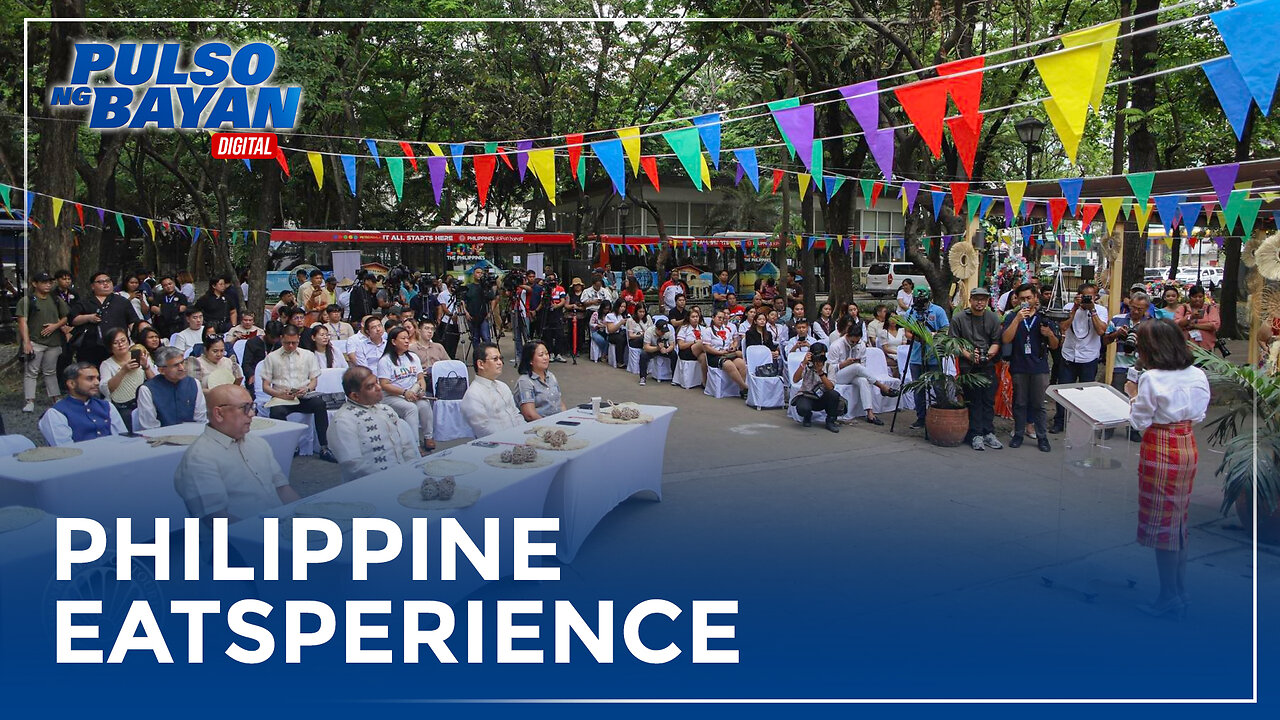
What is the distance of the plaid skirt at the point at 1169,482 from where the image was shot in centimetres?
468

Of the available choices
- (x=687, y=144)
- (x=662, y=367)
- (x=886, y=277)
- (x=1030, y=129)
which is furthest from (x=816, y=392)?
(x=886, y=277)

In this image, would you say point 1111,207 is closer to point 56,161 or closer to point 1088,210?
point 1088,210

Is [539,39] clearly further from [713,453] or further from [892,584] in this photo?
[892,584]

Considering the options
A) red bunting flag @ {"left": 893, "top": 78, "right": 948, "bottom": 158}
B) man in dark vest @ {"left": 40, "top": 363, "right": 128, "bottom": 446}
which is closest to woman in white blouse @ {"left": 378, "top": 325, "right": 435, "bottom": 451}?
man in dark vest @ {"left": 40, "top": 363, "right": 128, "bottom": 446}

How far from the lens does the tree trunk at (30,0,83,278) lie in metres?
12.4

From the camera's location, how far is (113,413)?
655 centimetres

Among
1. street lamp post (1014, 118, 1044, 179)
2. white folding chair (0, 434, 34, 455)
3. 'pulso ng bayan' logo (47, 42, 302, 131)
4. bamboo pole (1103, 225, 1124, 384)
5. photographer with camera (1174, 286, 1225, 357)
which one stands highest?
'pulso ng bayan' logo (47, 42, 302, 131)

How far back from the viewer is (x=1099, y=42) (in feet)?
16.0

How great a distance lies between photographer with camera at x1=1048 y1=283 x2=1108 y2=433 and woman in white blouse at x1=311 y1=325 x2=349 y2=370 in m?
7.15

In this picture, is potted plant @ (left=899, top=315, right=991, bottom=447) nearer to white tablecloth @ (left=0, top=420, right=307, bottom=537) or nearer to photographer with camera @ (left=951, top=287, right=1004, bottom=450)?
photographer with camera @ (left=951, top=287, right=1004, bottom=450)

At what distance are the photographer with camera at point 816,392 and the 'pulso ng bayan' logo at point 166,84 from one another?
8083mm

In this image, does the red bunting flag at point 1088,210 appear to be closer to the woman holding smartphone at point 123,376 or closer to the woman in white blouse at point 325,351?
the woman in white blouse at point 325,351

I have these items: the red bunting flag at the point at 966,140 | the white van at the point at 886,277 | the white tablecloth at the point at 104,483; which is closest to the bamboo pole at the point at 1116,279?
the red bunting flag at the point at 966,140

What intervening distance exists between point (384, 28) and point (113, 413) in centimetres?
1710
